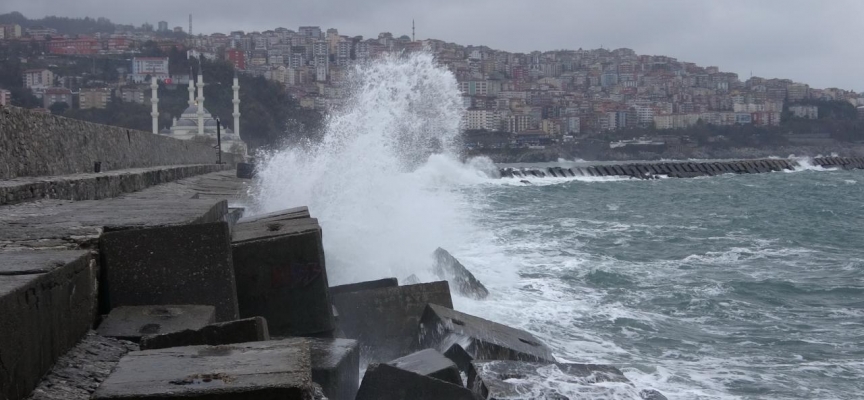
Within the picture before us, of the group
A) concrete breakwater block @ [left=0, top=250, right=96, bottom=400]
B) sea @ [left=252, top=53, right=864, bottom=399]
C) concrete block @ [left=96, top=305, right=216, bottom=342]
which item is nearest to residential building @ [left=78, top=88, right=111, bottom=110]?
sea @ [left=252, top=53, right=864, bottom=399]

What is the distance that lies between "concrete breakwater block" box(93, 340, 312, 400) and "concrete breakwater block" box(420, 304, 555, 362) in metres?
2.80

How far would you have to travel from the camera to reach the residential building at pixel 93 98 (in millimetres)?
59234

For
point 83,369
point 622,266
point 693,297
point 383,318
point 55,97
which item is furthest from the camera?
point 55,97

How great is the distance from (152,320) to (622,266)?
10.8 metres

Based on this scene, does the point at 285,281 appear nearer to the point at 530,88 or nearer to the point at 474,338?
the point at 474,338

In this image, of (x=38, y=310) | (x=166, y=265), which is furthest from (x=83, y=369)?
(x=166, y=265)

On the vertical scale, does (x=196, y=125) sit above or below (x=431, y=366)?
above

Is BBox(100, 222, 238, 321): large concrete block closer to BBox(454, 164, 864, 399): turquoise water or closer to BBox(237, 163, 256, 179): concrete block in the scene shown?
BBox(454, 164, 864, 399): turquoise water

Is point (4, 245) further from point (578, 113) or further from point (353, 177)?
point (578, 113)

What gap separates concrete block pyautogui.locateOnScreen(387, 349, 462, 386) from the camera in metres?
4.41

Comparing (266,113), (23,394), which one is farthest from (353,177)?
(266,113)

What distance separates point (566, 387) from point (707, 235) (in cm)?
1508

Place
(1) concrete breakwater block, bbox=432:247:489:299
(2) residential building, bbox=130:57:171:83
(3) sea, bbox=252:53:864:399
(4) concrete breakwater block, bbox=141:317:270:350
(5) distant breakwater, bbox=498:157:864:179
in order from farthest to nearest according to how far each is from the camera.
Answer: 1. (2) residential building, bbox=130:57:171:83
2. (5) distant breakwater, bbox=498:157:864:179
3. (1) concrete breakwater block, bbox=432:247:489:299
4. (3) sea, bbox=252:53:864:399
5. (4) concrete breakwater block, bbox=141:317:270:350

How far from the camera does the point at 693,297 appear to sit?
10.6 meters
